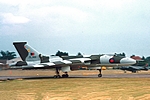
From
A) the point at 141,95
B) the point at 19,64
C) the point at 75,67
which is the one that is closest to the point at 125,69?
the point at 75,67

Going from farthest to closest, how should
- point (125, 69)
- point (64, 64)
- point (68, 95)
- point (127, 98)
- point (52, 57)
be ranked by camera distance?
point (125, 69) → point (52, 57) → point (64, 64) → point (68, 95) → point (127, 98)

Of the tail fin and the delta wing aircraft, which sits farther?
the tail fin

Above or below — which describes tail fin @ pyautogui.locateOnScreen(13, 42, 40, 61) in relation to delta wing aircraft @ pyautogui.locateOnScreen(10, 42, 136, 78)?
above

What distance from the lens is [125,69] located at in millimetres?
61906

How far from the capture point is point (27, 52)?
138 feet

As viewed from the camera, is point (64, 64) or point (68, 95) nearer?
point (68, 95)

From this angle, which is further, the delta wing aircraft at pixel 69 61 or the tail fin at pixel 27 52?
the tail fin at pixel 27 52

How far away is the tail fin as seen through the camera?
41719mm

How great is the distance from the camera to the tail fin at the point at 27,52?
137ft

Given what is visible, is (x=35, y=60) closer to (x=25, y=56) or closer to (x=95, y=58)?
(x=25, y=56)

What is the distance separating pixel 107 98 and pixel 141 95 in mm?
2116

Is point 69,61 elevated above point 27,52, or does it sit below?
below

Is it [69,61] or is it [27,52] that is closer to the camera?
[69,61]

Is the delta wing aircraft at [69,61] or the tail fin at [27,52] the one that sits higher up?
the tail fin at [27,52]
